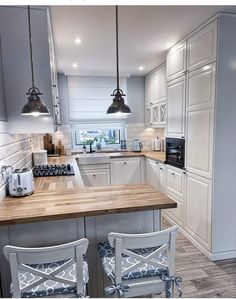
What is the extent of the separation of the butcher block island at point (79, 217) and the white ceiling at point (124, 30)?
167 cm

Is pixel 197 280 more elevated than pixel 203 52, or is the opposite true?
pixel 203 52

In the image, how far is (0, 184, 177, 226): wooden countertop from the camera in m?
1.39

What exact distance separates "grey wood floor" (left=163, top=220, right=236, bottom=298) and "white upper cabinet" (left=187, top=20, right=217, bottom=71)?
2121 mm

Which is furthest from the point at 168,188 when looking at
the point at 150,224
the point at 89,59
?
the point at 89,59

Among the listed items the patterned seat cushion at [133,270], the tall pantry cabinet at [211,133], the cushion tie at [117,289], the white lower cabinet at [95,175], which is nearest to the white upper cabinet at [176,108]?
the tall pantry cabinet at [211,133]

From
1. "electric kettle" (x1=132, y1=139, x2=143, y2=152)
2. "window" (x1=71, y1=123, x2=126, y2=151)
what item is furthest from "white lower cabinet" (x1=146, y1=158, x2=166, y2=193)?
"window" (x1=71, y1=123, x2=126, y2=151)

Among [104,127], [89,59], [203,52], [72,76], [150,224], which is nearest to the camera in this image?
[150,224]

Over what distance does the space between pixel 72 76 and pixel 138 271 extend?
3984 millimetres

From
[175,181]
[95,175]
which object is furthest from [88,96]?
[175,181]

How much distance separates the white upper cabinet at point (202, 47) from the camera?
223 cm

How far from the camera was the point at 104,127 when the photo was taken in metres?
4.90

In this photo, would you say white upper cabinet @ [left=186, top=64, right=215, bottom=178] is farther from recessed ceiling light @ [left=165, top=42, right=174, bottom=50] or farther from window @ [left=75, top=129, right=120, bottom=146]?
window @ [left=75, top=129, right=120, bottom=146]

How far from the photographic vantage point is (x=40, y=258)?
1054mm

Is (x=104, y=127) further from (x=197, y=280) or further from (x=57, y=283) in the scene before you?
(x=57, y=283)
